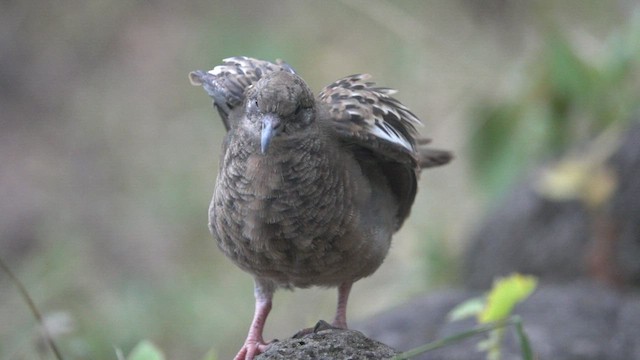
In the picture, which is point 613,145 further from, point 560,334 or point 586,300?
point 560,334

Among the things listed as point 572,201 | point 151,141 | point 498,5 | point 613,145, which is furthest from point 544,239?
point 151,141

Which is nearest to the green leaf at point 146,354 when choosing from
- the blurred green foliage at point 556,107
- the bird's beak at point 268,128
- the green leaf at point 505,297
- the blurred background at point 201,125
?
the bird's beak at point 268,128

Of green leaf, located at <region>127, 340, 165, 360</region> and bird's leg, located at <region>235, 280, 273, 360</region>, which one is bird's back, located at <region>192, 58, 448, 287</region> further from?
green leaf, located at <region>127, 340, 165, 360</region>

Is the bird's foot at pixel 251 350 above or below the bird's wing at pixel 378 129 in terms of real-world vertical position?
below

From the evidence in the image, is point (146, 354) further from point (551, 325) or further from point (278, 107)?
point (551, 325)

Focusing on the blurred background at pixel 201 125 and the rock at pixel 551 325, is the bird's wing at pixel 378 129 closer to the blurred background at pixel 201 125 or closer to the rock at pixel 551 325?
the rock at pixel 551 325

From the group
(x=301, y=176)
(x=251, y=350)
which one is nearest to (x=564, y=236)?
(x=251, y=350)

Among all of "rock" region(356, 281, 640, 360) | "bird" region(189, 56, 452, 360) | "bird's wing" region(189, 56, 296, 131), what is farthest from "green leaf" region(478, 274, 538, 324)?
"bird's wing" region(189, 56, 296, 131)
